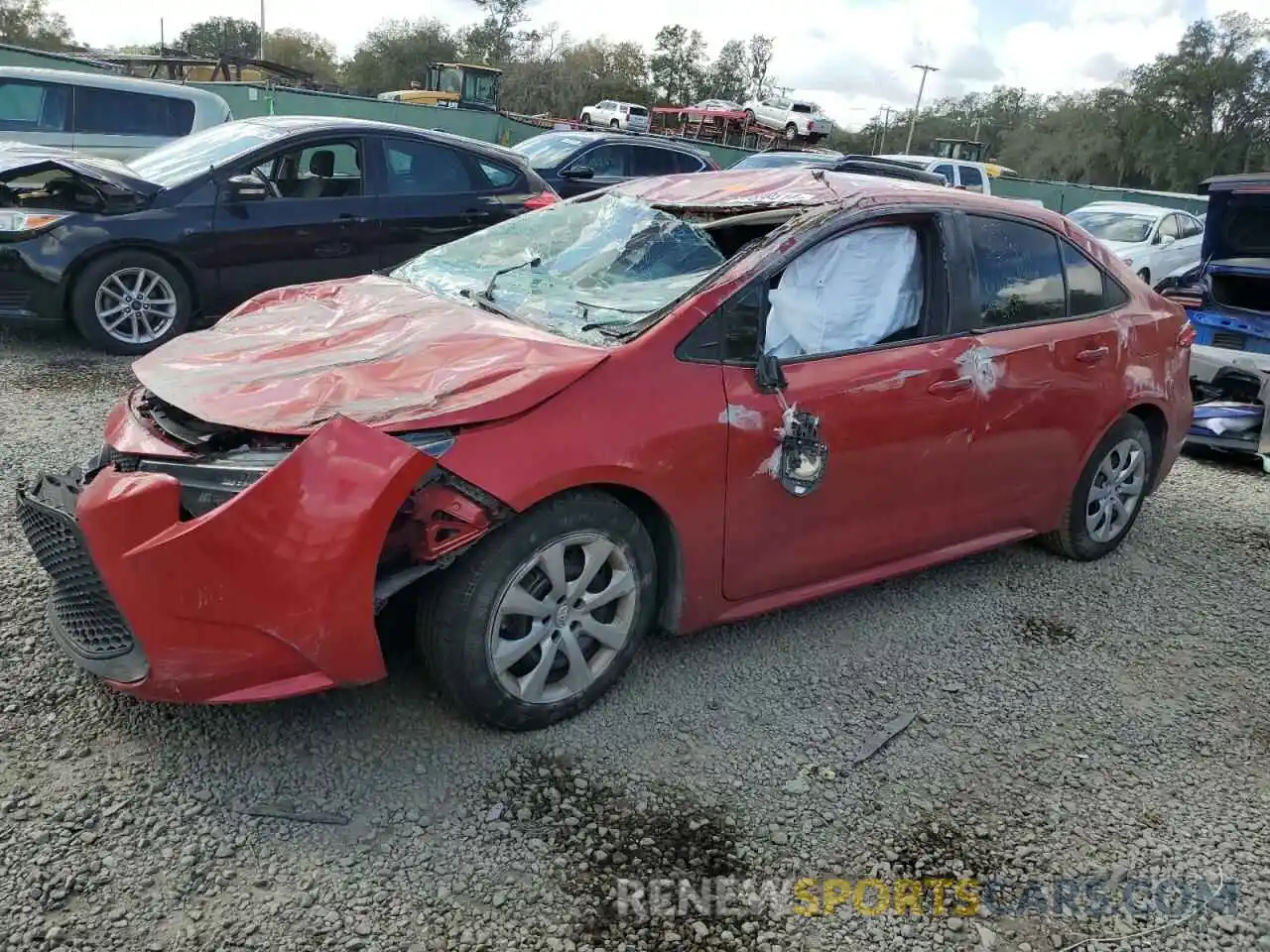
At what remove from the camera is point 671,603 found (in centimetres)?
319

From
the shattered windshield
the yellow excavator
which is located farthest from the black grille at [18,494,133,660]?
the yellow excavator

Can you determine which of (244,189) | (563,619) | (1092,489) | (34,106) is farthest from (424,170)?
(563,619)

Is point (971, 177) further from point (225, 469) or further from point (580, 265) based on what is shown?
point (225, 469)

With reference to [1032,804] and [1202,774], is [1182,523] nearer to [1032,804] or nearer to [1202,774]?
[1202,774]

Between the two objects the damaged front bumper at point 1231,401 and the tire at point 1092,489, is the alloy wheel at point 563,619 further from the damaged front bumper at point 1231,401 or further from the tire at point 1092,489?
the damaged front bumper at point 1231,401

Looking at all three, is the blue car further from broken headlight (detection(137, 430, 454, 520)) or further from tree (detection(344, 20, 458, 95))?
tree (detection(344, 20, 458, 95))

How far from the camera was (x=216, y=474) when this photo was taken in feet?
8.50

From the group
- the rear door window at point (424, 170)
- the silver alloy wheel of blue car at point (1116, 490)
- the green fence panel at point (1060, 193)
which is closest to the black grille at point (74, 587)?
the silver alloy wheel of blue car at point (1116, 490)

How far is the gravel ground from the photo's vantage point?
2.34 meters

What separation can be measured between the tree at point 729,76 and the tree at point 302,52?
2591 centimetres

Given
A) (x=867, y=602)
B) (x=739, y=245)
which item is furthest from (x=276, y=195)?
(x=867, y=602)

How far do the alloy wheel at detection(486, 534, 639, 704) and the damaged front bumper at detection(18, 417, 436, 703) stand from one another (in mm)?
419

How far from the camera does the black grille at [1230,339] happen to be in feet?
22.9

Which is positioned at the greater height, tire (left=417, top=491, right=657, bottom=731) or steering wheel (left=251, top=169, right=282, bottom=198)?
steering wheel (left=251, top=169, right=282, bottom=198)
